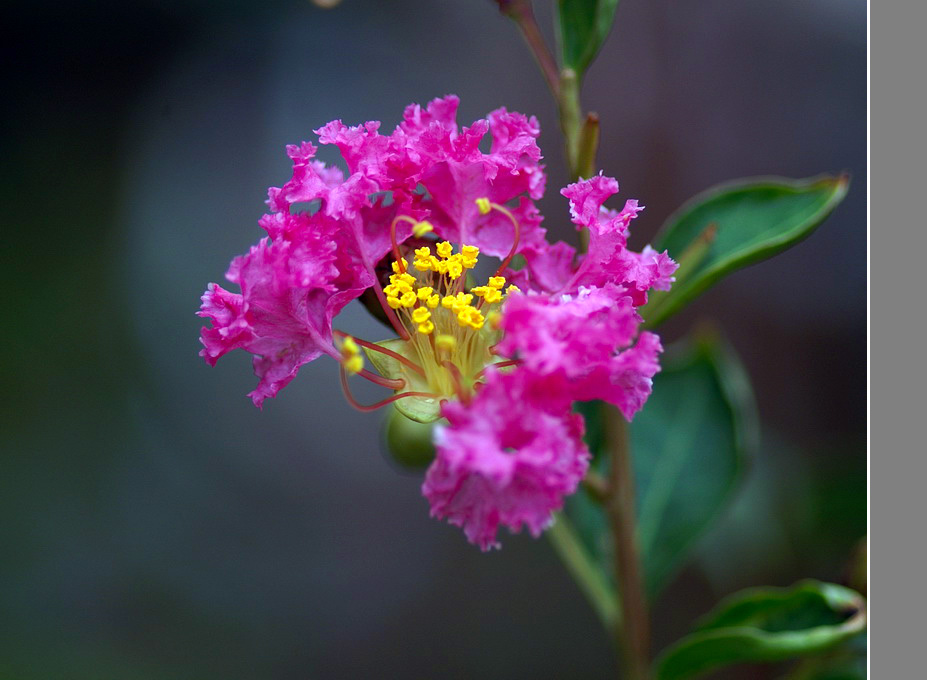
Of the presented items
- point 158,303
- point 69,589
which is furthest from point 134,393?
point 69,589

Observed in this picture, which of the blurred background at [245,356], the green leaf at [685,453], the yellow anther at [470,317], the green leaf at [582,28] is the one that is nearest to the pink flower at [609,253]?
the yellow anther at [470,317]

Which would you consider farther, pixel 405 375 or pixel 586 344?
pixel 405 375

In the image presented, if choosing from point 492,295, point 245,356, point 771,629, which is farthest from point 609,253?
point 245,356

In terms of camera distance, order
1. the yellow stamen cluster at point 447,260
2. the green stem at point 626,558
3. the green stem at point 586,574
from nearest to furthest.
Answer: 1. the yellow stamen cluster at point 447,260
2. the green stem at point 626,558
3. the green stem at point 586,574

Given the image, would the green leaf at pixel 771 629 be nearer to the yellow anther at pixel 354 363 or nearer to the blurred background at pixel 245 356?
the yellow anther at pixel 354 363

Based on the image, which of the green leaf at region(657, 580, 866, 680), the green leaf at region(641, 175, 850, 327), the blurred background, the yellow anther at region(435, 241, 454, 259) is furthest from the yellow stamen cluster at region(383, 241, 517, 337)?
the blurred background

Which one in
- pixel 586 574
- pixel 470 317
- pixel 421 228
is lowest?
pixel 586 574

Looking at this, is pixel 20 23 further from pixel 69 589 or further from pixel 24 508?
pixel 69 589

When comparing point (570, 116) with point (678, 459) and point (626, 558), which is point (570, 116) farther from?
point (678, 459)
